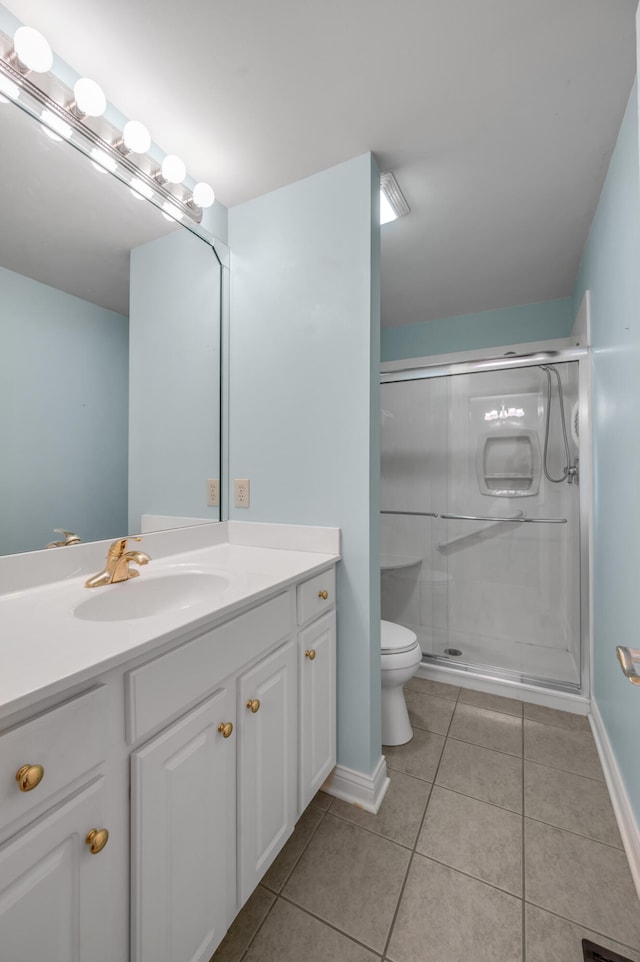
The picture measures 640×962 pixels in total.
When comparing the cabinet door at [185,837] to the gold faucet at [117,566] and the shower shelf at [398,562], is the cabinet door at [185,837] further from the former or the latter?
the shower shelf at [398,562]

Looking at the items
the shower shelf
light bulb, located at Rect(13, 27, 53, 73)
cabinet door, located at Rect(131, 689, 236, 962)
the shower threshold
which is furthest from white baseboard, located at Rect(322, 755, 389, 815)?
light bulb, located at Rect(13, 27, 53, 73)

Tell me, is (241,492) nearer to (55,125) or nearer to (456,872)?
(55,125)

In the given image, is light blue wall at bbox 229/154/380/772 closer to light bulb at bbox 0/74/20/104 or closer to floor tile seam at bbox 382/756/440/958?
floor tile seam at bbox 382/756/440/958

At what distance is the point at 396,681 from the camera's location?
1688 mm

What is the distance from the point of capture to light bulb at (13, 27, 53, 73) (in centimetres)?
93

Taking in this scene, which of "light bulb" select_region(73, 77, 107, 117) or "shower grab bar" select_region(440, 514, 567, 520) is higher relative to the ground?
"light bulb" select_region(73, 77, 107, 117)

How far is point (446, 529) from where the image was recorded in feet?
8.72

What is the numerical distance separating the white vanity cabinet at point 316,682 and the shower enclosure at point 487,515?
4.08ft

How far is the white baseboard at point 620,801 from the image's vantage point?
1.17 meters

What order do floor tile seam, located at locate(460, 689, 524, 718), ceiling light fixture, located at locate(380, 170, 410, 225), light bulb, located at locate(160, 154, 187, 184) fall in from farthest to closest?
floor tile seam, located at locate(460, 689, 524, 718), ceiling light fixture, located at locate(380, 170, 410, 225), light bulb, located at locate(160, 154, 187, 184)

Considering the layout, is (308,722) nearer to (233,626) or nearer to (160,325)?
(233,626)

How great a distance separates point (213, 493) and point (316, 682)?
33.0 inches

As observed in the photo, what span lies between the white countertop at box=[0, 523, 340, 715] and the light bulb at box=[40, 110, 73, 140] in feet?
3.80

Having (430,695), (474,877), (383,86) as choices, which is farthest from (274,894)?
(383,86)
